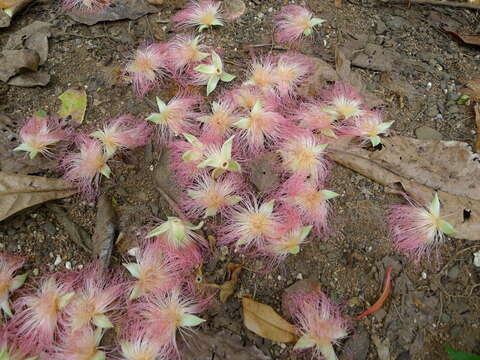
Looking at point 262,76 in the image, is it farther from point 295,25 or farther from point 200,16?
point 200,16

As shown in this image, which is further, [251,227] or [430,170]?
[430,170]

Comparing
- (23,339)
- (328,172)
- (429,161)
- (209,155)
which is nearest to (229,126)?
(209,155)

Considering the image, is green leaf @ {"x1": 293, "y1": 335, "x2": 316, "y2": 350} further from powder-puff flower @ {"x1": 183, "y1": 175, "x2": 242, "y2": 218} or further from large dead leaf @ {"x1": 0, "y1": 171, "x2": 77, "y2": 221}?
large dead leaf @ {"x1": 0, "y1": 171, "x2": 77, "y2": 221}

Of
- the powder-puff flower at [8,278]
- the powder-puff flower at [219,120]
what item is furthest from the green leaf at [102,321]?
the powder-puff flower at [219,120]

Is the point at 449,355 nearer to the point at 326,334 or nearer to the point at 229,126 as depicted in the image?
the point at 326,334

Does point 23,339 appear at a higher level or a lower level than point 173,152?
lower

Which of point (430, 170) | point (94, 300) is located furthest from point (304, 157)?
point (94, 300)

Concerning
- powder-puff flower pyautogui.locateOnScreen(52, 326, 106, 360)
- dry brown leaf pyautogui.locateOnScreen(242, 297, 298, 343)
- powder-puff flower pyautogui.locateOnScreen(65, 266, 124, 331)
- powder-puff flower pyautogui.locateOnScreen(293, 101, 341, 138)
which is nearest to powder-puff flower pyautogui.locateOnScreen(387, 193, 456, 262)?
powder-puff flower pyautogui.locateOnScreen(293, 101, 341, 138)
